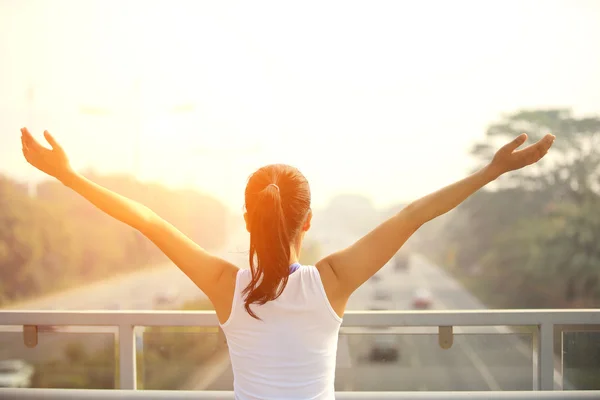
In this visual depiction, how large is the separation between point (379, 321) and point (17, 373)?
1807mm

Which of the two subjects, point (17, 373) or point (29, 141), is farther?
point (17, 373)

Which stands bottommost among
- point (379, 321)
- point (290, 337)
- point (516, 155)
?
point (379, 321)

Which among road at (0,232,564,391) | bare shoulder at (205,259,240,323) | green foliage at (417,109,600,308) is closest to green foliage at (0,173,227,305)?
green foliage at (417,109,600,308)

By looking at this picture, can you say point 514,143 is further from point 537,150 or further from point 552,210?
point 552,210

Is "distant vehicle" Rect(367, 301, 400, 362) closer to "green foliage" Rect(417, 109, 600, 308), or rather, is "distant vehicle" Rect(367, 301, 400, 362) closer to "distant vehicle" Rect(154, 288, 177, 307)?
"green foliage" Rect(417, 109, 600, 308)

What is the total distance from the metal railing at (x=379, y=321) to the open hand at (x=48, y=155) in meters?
1.32

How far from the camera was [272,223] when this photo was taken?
136cm

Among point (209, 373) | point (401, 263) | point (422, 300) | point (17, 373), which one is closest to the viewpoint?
point (209, 373)

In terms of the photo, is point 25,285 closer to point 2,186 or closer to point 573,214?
point 2,186

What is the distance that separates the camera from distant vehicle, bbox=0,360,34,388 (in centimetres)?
273

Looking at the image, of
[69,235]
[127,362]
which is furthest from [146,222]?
[69,235]

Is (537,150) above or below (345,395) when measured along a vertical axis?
above

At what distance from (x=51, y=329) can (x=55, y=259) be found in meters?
18.2

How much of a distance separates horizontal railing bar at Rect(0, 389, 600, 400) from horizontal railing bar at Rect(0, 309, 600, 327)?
0.31 m
